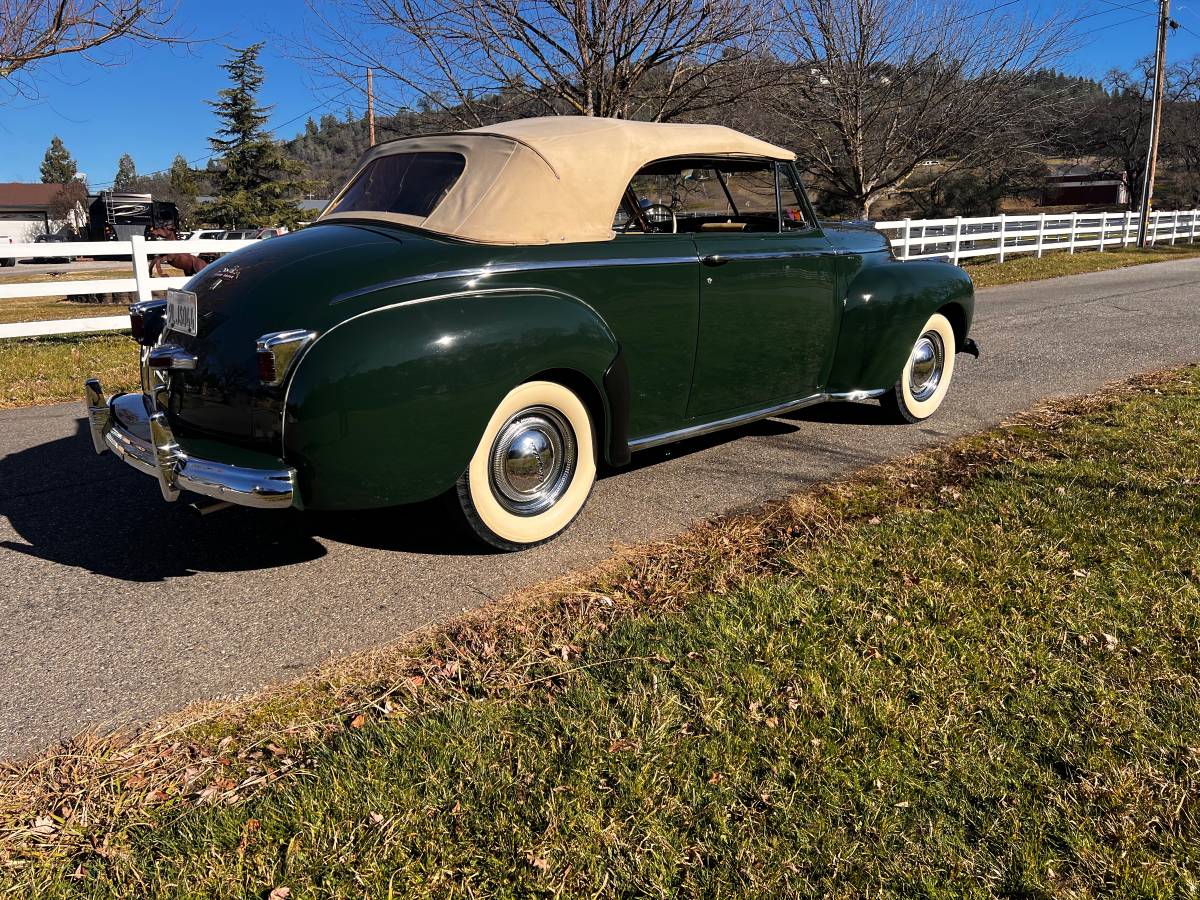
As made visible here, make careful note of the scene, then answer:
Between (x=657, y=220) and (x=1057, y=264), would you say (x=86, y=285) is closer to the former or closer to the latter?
(x=657, y=220)

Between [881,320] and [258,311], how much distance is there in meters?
3.66

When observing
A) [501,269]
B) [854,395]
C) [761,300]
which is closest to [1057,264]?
[854,395]

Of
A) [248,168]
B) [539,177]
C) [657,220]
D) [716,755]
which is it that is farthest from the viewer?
[248,168]

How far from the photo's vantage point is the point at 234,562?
3.64m

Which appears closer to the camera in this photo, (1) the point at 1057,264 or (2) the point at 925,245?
(1) the point at 1057,264

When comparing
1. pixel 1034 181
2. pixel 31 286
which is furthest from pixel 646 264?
pixel 1034 181

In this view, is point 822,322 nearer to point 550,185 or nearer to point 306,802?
point 550,185

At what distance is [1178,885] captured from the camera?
74.0 inches

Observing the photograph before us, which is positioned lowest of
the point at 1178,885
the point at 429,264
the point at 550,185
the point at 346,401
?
the point at 1178,885

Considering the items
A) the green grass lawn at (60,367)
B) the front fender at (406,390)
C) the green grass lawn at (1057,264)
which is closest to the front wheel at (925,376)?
the front fender at (406,390)

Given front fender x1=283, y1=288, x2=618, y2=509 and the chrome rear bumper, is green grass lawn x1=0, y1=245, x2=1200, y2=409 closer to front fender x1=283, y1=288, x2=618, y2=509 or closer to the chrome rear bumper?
the chrome rear bumper

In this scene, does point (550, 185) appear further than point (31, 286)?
No

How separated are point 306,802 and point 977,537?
285 cm

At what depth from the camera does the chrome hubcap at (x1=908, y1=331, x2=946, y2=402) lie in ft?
19.2
